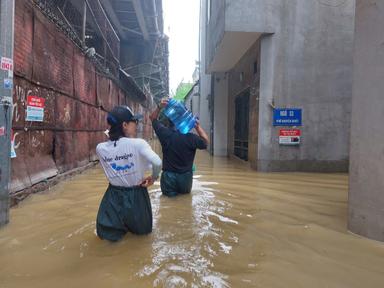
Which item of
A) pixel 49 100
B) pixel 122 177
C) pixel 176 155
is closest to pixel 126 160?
pixel 122 177

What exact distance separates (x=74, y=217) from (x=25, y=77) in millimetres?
2738

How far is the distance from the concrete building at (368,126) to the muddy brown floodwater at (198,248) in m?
0.29

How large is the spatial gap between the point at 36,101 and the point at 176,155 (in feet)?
9.33

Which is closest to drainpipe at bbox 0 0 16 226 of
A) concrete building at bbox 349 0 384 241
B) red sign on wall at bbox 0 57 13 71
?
red sign on wall at bbox 0 57 13 71

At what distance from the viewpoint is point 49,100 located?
784 cm

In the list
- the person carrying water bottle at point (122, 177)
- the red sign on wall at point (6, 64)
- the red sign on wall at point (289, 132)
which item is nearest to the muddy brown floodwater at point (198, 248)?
the person carrying water bottle at point (122, 177)

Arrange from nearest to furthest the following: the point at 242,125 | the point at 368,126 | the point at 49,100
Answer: the point at 368,126
the point at 49,100
the point at 242,125

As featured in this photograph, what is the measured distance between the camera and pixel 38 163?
7168 millimetres

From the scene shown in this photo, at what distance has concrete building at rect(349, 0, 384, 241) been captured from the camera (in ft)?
13.6

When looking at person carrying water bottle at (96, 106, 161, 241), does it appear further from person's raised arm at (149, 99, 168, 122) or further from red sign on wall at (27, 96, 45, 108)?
red sign on wall at (27, 96, 45, 108)

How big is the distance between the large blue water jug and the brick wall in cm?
248

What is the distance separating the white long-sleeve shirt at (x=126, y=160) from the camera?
156 inches

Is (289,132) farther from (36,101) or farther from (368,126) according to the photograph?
(36,101)

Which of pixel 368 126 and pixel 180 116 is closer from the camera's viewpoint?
pixel 368 126
